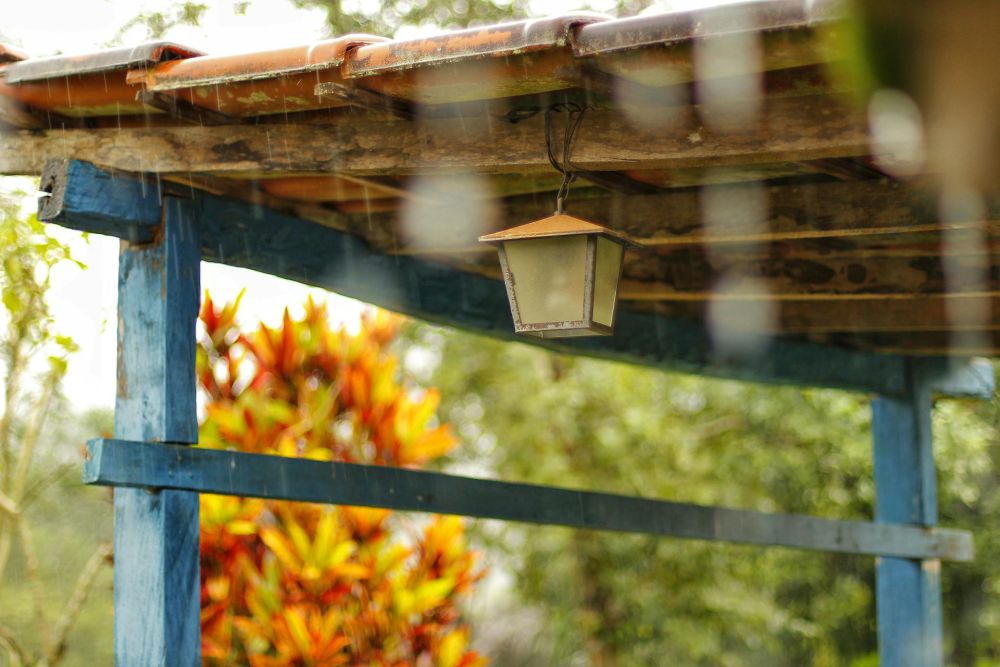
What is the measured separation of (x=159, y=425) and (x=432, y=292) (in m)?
1.07

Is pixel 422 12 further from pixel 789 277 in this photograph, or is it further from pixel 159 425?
pixel 159 425

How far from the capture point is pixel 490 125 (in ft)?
7.07

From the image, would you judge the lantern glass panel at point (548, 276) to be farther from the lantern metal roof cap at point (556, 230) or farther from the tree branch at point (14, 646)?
the tree branch at point (14, 646)

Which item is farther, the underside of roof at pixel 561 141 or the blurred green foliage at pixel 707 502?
the blurred green foliage at pixel 707 502

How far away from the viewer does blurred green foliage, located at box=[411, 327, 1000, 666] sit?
765 cm

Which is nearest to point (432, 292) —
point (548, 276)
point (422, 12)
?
point (548, 276)

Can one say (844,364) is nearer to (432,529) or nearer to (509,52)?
(432,529)

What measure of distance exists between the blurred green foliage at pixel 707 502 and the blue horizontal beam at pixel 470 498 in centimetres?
333

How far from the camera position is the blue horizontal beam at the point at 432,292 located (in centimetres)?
243

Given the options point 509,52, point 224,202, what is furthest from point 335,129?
point 509,52

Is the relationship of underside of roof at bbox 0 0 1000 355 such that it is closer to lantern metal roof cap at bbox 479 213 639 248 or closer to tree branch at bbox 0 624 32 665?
lantern metal roof cap at bbox 479 213 639 248

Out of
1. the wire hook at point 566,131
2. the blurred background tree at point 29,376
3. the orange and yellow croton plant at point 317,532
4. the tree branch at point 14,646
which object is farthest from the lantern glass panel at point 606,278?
the tree branch at point 14,646

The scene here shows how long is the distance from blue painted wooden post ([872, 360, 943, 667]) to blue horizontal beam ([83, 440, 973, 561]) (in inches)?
3.6

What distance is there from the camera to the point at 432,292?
325cm
